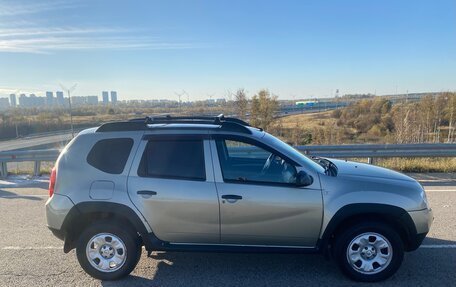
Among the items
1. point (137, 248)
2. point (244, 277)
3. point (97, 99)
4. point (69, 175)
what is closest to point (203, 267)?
point (244, 277)

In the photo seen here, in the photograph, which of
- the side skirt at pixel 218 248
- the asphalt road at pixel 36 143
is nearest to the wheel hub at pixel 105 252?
the side skirt at pixel 218 248

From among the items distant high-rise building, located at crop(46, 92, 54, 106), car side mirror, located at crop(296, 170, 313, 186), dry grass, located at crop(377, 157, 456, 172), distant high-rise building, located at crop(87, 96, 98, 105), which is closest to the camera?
car side mirror, located at crop(296, 170, 313, 186)

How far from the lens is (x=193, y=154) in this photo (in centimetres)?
369

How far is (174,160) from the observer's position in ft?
12.1

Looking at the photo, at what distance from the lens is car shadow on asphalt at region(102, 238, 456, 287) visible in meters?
3.61

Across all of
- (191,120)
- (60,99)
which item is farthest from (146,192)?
(60,99)

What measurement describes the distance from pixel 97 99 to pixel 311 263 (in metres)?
127

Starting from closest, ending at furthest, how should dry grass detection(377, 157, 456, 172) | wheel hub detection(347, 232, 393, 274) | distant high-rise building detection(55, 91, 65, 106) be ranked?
wheel hub detection(347, 232, 393, 274), dry grass detection(377, 157, 456, 172), distant high-rise building detection(55, 91, 65, 106)

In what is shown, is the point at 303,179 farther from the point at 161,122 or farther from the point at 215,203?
the point at 161,122

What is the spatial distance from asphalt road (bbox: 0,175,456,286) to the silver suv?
25 cm

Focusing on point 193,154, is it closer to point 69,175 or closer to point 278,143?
point 278,143

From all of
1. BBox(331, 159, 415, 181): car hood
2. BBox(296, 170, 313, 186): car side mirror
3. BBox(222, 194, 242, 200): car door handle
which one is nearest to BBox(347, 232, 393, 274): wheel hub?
BBox(331, 159, 415, 181): car hood

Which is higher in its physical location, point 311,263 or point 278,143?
point 278,143

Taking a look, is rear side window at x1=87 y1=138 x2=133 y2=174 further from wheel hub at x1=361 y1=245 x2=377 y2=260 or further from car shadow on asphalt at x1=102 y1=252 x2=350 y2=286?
wheel hub at x1=361 y1=245 x2=377 y2=260
